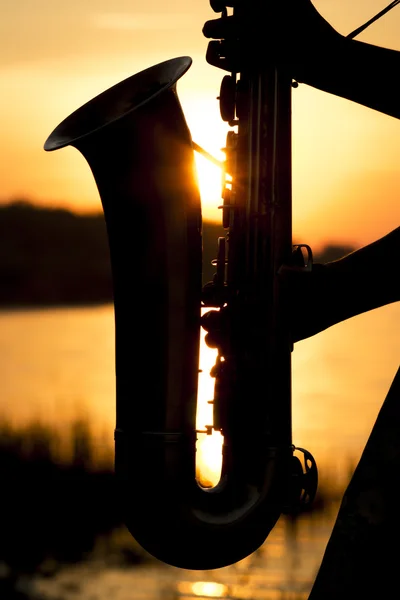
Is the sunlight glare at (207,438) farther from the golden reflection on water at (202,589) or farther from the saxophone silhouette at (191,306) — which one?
the golden reflection on water at (202,589)

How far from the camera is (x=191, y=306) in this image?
233 inches

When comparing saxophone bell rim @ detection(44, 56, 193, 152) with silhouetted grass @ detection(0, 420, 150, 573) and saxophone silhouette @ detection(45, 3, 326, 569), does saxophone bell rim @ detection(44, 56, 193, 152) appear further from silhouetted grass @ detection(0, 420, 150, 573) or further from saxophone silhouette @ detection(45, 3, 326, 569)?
silhouetted grass @ detection(0, 420, 150, 573)

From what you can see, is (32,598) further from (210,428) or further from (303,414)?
(303,414)

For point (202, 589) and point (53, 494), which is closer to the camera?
point (202, 589)

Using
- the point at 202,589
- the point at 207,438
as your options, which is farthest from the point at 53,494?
the point at 207,438

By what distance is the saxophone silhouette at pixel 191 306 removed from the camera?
5.84 metres

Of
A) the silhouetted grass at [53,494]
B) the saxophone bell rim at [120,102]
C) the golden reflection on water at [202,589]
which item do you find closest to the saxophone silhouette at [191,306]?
the saxophone bell rim at [120,102]

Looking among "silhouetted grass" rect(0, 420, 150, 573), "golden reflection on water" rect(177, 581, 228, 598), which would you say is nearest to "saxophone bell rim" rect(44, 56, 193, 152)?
"golden reflection on water" rect(177, 581, 228, 598)

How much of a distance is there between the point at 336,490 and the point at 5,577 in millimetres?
4119

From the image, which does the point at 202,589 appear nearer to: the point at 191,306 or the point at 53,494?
the point at 53,494

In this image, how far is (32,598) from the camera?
13586mm

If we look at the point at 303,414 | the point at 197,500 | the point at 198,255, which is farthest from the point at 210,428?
the point at 303,414

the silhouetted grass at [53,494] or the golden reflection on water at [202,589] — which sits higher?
the silhouetted grass at [53,494]

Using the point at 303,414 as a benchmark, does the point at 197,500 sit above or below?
below
